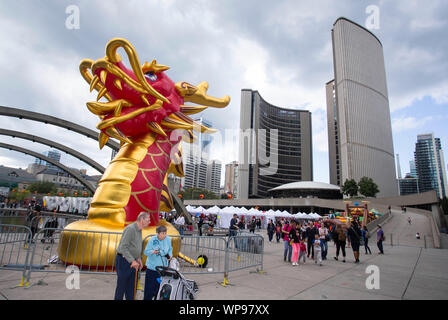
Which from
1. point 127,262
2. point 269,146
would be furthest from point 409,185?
point 127,262

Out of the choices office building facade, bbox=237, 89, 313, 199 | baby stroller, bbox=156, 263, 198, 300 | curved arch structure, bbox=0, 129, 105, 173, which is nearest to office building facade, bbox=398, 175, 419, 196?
office building facade, bbox=237, 89, 313, 199

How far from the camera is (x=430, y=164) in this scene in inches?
6412

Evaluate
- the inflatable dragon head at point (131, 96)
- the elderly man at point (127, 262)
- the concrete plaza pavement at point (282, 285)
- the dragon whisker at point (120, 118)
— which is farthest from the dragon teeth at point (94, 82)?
the elderly man at point (127, 262)

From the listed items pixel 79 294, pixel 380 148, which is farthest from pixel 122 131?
pixel 380 148

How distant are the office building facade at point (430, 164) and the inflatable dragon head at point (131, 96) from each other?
19426 centimetres

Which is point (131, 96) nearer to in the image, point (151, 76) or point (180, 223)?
point (151, 76)

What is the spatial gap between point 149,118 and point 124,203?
2414 mm

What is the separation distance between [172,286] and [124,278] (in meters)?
0.68

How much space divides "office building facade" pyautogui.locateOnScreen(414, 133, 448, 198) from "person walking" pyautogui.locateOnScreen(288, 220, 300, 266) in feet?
623

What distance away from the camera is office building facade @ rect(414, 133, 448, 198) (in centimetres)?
15729

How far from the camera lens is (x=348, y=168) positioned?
70250 mm

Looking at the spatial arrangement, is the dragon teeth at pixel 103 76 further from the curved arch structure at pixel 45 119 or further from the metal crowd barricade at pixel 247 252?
the curved arch structure at pixel 45 119

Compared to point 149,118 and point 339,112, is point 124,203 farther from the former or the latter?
point 339,112

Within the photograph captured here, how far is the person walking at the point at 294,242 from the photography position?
343 inches
